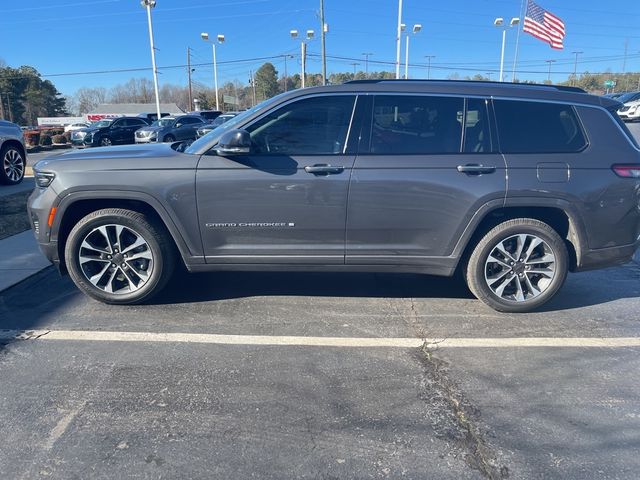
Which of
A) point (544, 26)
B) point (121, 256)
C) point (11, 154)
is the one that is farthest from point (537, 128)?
point (544, 26)

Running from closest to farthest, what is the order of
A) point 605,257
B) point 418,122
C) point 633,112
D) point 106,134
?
point 418,122 < point 605,257 < point 106,134 < point 633,112

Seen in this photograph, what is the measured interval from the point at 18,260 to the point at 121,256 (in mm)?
2137

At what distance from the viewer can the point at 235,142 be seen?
3.65 metres

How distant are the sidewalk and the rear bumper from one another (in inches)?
207

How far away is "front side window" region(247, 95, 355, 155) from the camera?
3916 millimetres

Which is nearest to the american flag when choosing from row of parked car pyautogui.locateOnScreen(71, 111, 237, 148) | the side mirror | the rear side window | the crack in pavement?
row of parked car pyautogui.locateOnScreen(71, 111, 237, 148)

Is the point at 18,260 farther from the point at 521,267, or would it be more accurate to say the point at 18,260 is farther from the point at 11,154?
the point at 11,154

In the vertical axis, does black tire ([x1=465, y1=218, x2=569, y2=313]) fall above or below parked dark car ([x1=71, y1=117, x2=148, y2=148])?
below

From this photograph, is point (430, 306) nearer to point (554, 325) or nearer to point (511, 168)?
point (554, 325)

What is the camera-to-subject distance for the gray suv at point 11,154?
373 inches

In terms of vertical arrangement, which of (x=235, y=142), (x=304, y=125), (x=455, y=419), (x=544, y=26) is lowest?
(x=455, y=419)

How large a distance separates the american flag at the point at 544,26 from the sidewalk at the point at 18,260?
29568 millimetres

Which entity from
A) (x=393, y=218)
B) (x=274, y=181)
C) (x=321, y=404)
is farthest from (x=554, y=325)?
(x=274, y=181)

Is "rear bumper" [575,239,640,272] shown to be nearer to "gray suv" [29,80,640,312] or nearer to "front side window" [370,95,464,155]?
"gray suv" [29,80,640,312]
